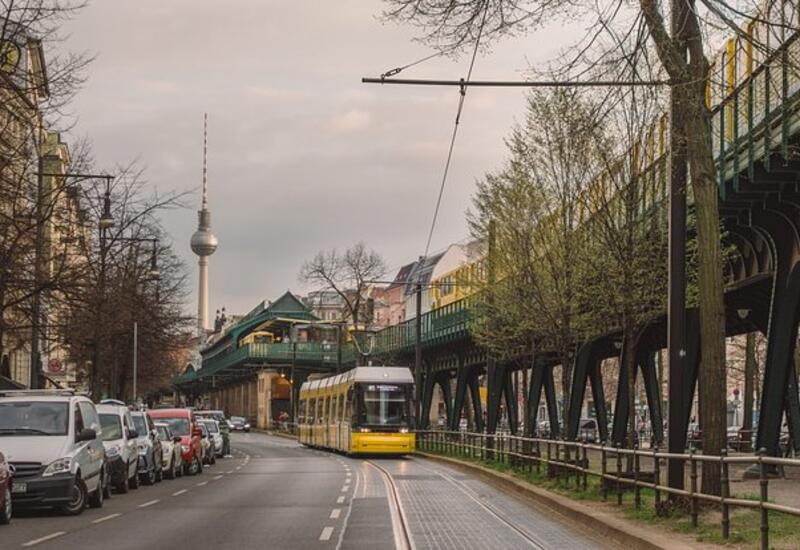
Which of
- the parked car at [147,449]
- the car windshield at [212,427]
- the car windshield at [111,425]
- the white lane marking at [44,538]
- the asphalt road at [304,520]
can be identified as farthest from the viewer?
the car windshield at [212,427]

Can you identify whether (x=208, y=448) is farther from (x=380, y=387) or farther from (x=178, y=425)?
(x=380, y=387)

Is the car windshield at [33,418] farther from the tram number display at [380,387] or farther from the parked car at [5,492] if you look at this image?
the tram number display at [380,387]

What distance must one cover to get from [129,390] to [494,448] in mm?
40057

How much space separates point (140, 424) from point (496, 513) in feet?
45.1

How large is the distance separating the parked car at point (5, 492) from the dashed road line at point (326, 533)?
4359mm

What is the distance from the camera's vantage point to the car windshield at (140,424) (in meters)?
34.1

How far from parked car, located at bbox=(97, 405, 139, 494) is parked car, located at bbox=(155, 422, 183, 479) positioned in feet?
17.9

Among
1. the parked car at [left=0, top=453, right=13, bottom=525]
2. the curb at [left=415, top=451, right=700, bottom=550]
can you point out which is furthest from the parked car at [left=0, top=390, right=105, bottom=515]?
the curb at [left=415, top=451, right=700, bottom=550]

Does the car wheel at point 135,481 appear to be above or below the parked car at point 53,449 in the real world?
below

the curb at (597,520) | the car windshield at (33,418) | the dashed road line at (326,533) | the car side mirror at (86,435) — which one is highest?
the car windshield at (33,418)

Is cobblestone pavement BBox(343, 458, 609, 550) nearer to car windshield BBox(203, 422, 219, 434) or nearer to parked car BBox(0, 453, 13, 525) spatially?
parked car BBox(0, 453, 13, 525)

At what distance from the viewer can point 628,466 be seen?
23.8m

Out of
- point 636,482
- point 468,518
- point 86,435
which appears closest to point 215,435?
point 86,435

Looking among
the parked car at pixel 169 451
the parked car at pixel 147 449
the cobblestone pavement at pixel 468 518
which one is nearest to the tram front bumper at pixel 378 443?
the parked car at pixel 169 451
